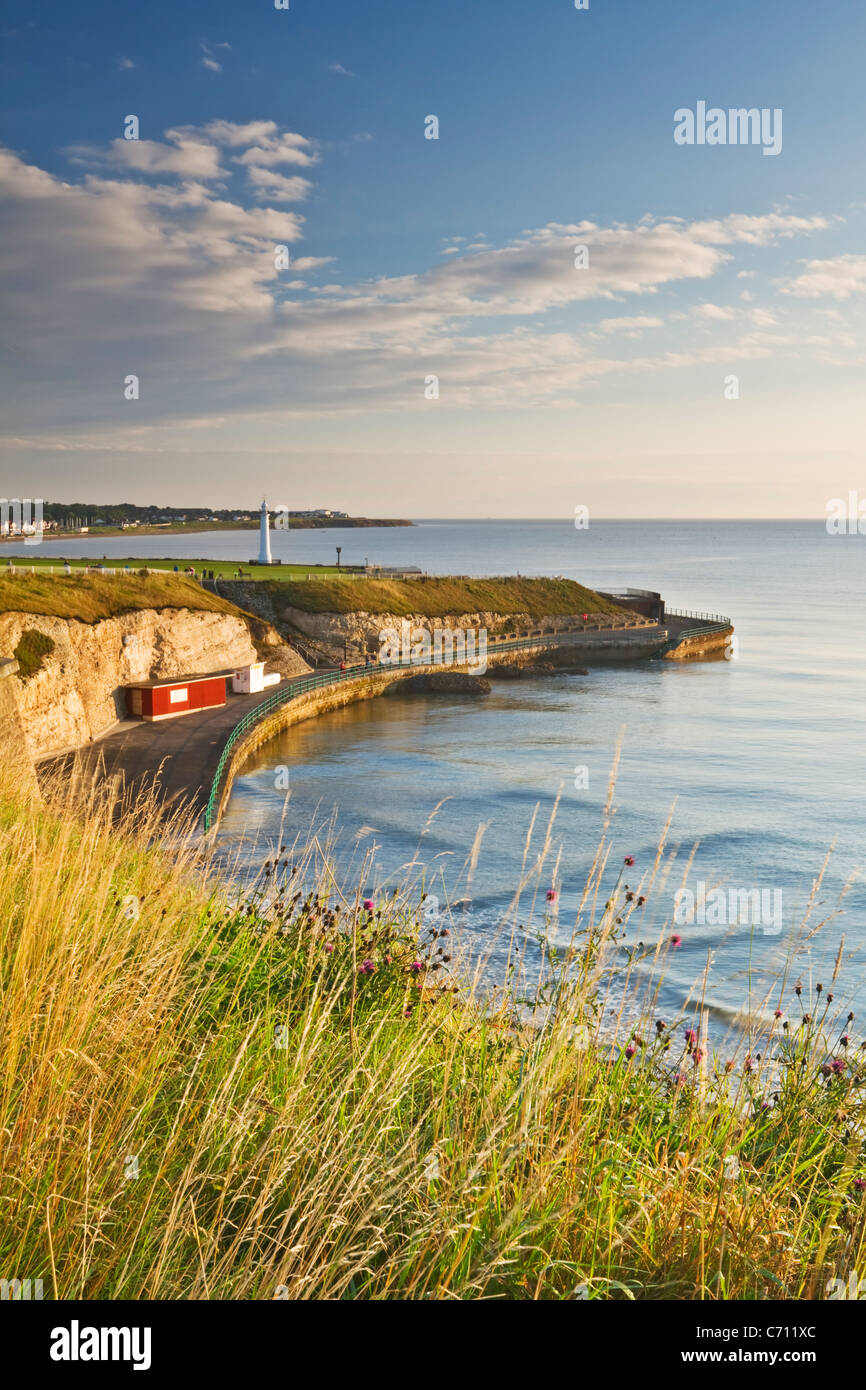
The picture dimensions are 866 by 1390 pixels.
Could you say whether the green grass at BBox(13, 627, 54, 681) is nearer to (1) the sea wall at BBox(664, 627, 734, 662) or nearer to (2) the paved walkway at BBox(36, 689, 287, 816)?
(2) the paved walkway at BBox(36, 689, 287, 816)

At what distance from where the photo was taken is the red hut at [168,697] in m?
46.0

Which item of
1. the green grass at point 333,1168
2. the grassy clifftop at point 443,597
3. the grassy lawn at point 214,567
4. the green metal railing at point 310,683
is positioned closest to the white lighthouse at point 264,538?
the grassy lawn at point 214,567

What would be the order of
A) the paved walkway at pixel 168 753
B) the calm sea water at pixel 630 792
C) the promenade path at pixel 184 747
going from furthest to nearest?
the paved walkway at pixel 168 753 → the promenade path at pixel 184 747 → the calm sea water at pixel 630 792

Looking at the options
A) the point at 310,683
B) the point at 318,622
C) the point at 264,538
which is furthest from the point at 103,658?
the point at 264,538

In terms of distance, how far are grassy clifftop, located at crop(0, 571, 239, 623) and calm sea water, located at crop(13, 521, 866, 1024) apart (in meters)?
11.1

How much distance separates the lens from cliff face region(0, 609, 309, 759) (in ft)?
128

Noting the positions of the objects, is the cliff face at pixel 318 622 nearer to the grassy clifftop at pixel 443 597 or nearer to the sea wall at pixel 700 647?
the grassy clifftop at pixel 443 597

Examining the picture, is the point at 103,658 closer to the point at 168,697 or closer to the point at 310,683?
the point at 168,697

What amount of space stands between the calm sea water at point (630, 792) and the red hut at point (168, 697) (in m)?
4.60

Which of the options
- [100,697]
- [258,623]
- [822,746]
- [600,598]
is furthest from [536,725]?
[600,598]
